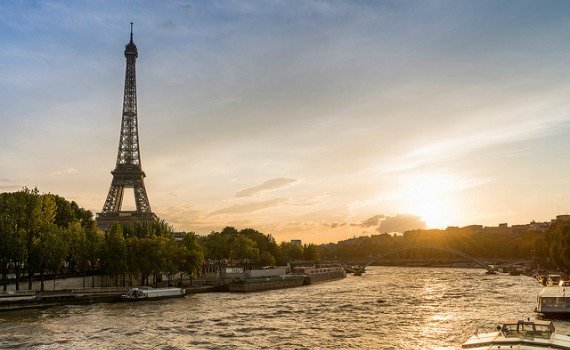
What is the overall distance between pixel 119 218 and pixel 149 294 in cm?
5544

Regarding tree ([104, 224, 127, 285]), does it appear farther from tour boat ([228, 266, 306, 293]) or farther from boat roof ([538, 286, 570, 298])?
boat roof ([538, 286, 570, 298])

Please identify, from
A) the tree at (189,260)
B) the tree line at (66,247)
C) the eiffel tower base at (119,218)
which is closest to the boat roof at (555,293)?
the tree line at (66,247)

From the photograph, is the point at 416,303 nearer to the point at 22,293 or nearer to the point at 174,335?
the point at 174,335

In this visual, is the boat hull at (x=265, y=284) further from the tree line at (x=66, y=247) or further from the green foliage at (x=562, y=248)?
the green foliage at (x=562, y=248)

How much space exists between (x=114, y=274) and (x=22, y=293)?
20.3 meters

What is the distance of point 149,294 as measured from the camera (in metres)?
67.1

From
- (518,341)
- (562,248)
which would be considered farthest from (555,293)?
(562,248)

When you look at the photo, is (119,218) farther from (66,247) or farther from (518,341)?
(518,341)

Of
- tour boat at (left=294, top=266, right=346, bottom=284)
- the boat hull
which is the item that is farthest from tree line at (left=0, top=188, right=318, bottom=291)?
tour boat at (left=294, top=266, right=346, bottom=284)

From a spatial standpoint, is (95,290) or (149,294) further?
(95,290)

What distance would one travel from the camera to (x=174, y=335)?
134 feet

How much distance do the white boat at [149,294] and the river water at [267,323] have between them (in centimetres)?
173

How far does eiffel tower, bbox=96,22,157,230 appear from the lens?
120 m

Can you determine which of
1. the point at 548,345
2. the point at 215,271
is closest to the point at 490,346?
the point at 548,345
